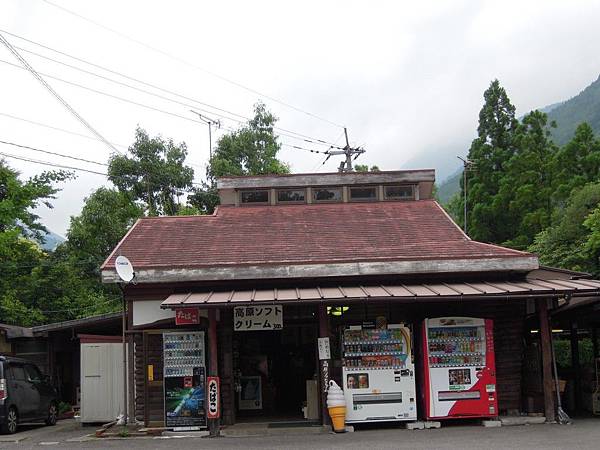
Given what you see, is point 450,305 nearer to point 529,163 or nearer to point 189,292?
point 189,292

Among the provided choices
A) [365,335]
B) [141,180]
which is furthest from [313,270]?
[141,180]

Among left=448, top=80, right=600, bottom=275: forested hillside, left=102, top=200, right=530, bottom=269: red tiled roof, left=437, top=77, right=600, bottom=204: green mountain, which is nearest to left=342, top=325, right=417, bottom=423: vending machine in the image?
left=102, top=200, right=530, bottom=269: red tiled roof

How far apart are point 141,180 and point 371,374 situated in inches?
780

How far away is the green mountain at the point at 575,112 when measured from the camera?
6390 centimetres

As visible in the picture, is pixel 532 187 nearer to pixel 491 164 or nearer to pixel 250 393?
pixel 491 164

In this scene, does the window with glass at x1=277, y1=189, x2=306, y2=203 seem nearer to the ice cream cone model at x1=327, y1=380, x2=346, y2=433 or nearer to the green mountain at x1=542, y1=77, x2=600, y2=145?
the ice cream cone model at x1=327, y1=380, x2=346, y2=433

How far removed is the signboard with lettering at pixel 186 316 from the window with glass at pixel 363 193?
7.09 meters

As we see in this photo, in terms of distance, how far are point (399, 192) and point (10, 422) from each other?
438 inches

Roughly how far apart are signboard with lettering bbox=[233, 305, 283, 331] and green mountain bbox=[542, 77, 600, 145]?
54.9m

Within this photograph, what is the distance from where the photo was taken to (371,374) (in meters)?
11.9

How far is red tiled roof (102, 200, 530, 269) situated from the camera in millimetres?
13031

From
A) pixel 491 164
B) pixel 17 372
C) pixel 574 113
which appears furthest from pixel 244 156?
pixel 574 113

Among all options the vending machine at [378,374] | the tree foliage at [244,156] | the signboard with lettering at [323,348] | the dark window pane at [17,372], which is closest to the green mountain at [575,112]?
the tree foliage at [244,156]

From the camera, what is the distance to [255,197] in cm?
1756
